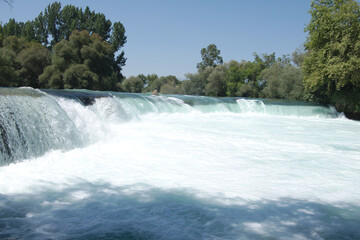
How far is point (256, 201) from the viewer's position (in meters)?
4.10

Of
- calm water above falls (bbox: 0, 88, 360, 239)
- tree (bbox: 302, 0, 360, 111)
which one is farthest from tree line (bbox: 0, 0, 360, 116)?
calm water above falls (bbox: 0, 88, 360, 239)

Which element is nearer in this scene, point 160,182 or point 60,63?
point 160,182

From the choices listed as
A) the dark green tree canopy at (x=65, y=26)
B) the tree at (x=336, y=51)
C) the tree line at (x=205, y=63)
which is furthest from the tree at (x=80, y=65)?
the tree at (x=336, y=51)

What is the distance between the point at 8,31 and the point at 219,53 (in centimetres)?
3700

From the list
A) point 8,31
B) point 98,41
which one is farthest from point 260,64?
point 8,31

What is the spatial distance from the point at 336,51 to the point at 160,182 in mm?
18371

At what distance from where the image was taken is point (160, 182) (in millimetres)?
4812

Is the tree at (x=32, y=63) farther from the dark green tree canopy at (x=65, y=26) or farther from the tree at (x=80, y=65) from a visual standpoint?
the dark green tree canopy at (x=65, y=26)

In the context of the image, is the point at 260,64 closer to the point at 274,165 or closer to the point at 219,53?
the point at 219,53

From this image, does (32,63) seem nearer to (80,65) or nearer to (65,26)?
(80,65)

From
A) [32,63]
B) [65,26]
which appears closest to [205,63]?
[65,26]

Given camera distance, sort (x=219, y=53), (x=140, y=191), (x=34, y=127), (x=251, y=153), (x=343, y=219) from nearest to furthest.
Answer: (x=343, y=219) → (x=140, y=191) → (x=34, y=127) → (x=251, y=153) → (x=219, y=53)

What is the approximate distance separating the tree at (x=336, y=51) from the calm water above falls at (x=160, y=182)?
1099 centimetres

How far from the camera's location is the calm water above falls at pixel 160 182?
3283mm
